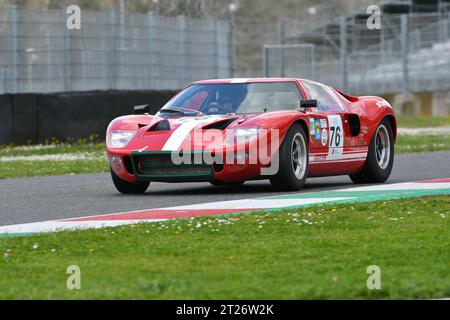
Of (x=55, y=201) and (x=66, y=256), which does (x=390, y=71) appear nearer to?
(x=55, y=201)

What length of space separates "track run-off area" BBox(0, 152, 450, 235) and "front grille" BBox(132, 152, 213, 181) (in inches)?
8.2

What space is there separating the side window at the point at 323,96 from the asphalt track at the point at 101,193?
2.72ft

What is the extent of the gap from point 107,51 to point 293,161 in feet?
41.1

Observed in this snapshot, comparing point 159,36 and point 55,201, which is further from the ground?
point 159,36

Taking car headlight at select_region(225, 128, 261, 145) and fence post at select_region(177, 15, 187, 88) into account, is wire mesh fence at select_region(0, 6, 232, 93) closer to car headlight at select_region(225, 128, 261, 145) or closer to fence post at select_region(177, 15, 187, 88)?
fence post at select_region(177, 15, 187, 88)

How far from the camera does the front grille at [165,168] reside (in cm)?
1226

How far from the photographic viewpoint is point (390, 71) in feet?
134

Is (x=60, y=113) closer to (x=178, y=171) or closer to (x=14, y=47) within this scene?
(x=14, y=47)

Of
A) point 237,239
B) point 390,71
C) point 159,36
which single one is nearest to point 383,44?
point 390,71

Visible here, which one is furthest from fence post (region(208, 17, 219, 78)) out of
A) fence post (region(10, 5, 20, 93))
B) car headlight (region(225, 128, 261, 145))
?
car headlight (region(225, 128, 261, 145))

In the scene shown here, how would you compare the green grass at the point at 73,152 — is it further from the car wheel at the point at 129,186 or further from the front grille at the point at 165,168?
the front grille at the point at 165,168

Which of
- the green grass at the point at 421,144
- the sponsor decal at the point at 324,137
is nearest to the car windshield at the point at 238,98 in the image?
the sponsor decal at the point at 324,137

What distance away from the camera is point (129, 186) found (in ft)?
42.8
